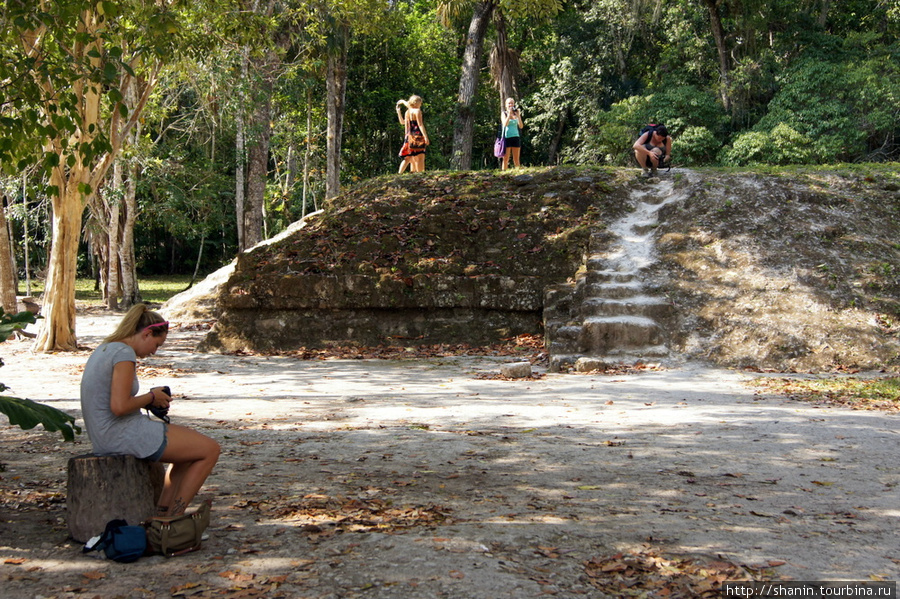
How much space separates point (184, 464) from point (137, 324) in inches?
28.5

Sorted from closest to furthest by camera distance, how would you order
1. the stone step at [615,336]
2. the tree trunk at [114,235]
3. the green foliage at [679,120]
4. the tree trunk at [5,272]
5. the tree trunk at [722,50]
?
the stone step at [615,336] → the tree trunk at [5,272] → the tree trunk at [114,235] → the green foliage at [679,120] → the tree trunk at [722,50]

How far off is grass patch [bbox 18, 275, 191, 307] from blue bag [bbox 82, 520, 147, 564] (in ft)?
61.2

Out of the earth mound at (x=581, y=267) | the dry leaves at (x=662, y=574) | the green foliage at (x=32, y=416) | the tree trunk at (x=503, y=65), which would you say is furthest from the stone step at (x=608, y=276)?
the tree trunk at (x=503, y=65)

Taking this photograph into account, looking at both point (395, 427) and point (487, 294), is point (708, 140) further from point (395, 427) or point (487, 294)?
point (395, 427)

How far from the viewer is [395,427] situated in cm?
644

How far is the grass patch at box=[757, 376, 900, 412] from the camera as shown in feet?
24.0

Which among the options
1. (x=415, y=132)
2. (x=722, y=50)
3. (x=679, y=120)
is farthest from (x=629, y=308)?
(x=722, y=50)

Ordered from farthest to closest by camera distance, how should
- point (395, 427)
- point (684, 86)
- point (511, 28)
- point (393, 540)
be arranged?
1. point (511, 28)
2. point (684, 86)
3. point (395, 427)
4. point (393, 540)

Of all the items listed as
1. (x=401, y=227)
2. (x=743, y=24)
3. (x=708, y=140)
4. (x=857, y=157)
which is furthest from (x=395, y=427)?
(x=743, y=24)

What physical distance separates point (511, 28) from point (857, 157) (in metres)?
14.3

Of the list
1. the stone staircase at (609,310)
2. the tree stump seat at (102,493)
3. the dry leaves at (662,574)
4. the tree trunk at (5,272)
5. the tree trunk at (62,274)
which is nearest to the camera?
the dry leaves at (662,574)

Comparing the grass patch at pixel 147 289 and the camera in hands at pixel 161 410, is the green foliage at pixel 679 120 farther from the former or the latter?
the camera in hands at pixel 161 410

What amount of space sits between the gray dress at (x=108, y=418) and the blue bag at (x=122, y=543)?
371 mm

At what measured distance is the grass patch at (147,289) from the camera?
23.0 metres
